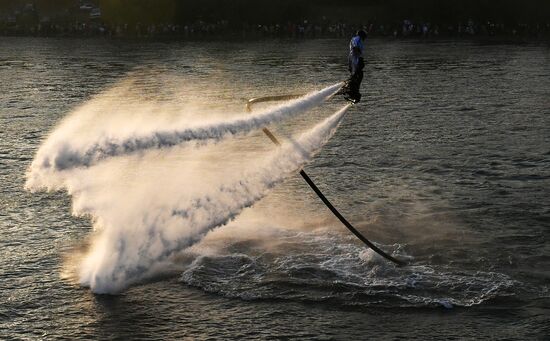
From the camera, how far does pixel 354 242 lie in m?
33.5

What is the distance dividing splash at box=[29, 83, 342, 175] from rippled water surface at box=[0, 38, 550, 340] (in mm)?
4340

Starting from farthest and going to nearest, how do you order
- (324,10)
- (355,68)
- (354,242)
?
(324,10) → (354,242) → (355,68)

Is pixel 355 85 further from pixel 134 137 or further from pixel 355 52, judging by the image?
pixel 134 137

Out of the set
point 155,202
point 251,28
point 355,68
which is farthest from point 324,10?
point 155,202

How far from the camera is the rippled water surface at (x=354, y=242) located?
26.5 metres

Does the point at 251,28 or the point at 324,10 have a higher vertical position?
the point at 324,10

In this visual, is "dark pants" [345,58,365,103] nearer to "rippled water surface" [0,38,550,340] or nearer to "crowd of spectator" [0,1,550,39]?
"rippled water surface" [0,38,550,340]

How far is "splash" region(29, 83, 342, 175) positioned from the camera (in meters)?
27.7

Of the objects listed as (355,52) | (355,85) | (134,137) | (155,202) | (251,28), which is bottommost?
(251,28)

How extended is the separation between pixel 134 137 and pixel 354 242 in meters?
9.40

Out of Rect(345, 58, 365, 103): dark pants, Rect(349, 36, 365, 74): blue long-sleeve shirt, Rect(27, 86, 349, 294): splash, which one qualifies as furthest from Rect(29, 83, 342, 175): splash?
Rect(349, 36, 365, 74): blue long-sleeve shirt

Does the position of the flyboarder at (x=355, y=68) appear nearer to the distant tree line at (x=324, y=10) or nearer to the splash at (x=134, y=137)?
the splash at (x=134, y=137)

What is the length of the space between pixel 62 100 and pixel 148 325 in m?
48.2

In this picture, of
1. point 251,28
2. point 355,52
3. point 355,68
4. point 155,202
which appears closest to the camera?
point 155,202
